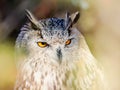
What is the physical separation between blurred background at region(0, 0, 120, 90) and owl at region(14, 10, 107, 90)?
380 millimetres

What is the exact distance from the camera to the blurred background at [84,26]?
5945 mm

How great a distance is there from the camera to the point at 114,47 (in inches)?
238

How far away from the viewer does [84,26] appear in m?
6.18

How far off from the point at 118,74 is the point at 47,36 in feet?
3.33

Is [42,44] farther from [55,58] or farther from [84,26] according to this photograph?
[84,26]

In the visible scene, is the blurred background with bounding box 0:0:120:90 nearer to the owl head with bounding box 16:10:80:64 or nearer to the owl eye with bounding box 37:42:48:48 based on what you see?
the owl head with bounding box 16:10:80:64

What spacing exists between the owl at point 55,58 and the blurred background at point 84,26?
0.38m

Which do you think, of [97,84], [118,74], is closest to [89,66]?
[97,84]

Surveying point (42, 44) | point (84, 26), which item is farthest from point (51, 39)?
point (84, 26)

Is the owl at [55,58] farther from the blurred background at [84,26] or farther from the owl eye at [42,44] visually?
the blurred background at [84,26]

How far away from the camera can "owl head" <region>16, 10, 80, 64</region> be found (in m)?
5.05

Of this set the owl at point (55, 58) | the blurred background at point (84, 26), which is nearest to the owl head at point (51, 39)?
the owl at point (55, 58)

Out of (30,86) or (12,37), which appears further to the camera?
(12,37)

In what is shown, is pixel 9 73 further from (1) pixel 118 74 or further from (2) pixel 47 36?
(2) pixel 47 36
